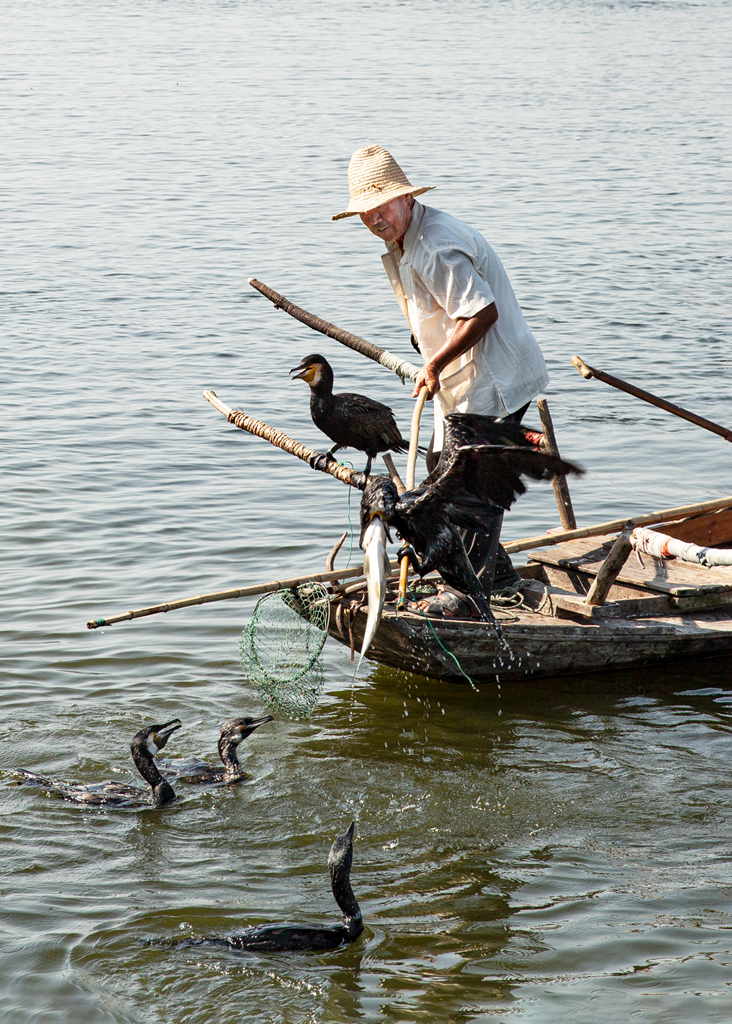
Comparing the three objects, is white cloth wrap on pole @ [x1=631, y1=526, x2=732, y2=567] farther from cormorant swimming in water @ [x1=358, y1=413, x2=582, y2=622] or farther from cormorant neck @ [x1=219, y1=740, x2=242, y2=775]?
cormorant neck @ [x1=219, y1=740, x2=242, y2=775]

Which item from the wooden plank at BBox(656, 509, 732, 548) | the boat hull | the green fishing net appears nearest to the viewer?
the green fishing net

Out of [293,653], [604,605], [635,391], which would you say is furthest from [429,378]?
[635,391]

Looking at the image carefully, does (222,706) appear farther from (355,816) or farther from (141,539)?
(141,539)

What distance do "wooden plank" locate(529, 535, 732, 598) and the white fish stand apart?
7.12 feet

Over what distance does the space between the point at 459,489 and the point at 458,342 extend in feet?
2.46

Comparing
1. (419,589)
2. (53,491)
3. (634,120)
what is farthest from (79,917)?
(634,120)

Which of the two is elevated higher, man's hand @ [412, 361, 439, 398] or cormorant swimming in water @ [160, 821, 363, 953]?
man's hand @ [412, 361, 439, 398]

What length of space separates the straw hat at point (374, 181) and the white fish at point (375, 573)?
1.52 m

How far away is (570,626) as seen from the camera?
5.88 metres

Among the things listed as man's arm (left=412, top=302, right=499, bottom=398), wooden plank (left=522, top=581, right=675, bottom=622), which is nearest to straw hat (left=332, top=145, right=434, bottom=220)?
man's arm (left=412, top=302, right=499, bottom=398)

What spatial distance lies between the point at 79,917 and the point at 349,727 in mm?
1854

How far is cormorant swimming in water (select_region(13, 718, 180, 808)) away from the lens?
5.01m

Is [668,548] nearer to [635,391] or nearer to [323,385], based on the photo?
[635,391]

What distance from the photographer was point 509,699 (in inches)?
242
